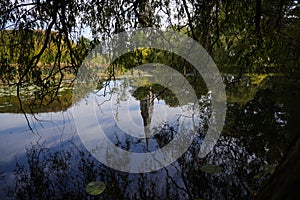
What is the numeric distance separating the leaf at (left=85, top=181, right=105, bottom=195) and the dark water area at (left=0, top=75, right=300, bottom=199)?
42 millimetres

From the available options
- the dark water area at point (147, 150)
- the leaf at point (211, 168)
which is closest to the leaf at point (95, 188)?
the dark water area at point (147, 150)

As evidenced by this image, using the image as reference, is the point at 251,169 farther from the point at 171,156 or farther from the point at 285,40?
the point at 285,40

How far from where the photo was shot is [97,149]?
10.1 feet

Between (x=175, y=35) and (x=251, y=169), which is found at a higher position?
(x=175, y=35)

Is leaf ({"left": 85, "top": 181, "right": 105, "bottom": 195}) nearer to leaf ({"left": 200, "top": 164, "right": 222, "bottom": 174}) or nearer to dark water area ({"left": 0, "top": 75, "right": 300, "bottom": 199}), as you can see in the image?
dark water area ({"left": 0, "top": 75, "right": 300, "bottom": 199})

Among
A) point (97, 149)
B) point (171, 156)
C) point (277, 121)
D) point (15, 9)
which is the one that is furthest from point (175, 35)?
point (277, 121)

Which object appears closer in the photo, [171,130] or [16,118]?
[171,130]

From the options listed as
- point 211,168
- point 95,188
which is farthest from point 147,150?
point 95,188

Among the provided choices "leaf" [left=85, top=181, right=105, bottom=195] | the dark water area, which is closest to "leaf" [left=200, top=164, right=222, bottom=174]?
the dark water area

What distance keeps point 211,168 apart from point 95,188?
1161 mm

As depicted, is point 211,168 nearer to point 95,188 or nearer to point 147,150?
point 147,150

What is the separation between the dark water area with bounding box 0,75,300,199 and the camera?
205 cm

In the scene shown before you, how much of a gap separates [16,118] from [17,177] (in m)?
2.90

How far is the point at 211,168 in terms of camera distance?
92.7 inches
